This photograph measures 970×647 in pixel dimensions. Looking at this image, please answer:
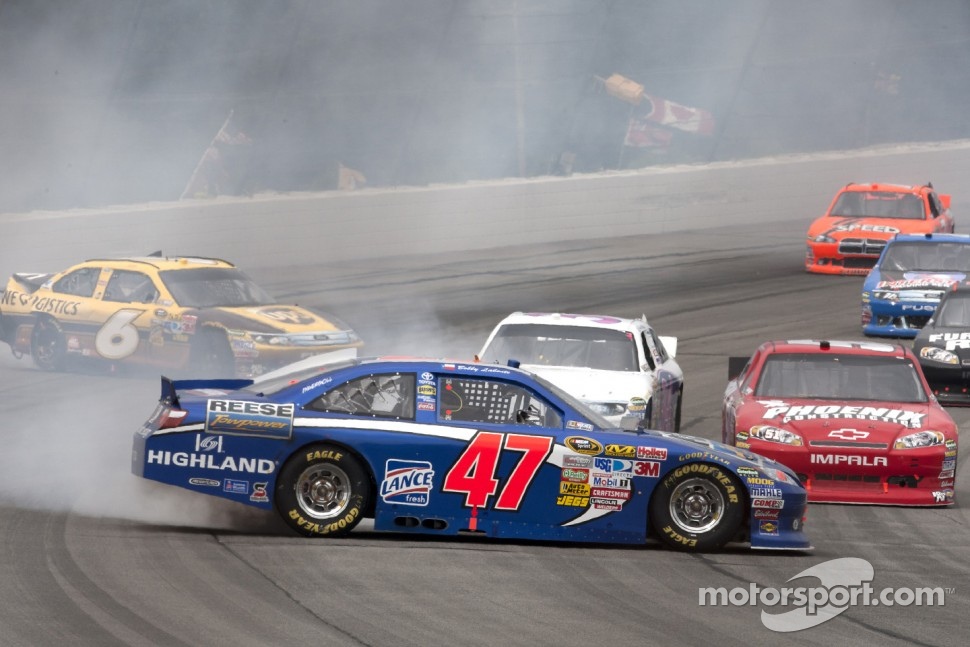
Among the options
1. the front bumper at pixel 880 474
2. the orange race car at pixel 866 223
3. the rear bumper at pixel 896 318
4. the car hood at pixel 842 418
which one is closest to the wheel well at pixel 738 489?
the front bumper at pixel 880 474

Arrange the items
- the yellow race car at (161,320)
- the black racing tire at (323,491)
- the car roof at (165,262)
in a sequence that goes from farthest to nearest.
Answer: the car roof at (165,262) < the yellow race car at (161,320) < the black racing tire at (323,491)

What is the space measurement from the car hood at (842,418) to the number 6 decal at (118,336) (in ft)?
22.2

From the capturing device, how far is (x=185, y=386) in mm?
9273

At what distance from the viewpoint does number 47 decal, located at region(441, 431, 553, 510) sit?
28.0 feet

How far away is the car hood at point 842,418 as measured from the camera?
34.7 ft

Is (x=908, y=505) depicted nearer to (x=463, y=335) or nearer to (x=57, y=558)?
(x=57, y=558)

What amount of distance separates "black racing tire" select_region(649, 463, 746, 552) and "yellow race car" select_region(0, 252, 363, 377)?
22.1 feet

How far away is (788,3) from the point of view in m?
30.1

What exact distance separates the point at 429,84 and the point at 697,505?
18146 mm

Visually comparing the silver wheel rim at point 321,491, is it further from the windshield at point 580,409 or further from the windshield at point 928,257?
the windshield at point 928,257

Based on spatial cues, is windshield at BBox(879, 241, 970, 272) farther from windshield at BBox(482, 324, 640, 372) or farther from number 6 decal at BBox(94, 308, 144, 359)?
number 6 decal at BBox(94, 308, 144, 359)

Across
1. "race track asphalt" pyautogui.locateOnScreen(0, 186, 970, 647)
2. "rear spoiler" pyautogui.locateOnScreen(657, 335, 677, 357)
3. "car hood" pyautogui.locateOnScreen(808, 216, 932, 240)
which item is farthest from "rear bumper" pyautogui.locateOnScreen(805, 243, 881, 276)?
"race track asphalt" pyautogui.locateOnScreen(0, 186, 970, 647)

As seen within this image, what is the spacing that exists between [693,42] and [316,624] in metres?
23.8

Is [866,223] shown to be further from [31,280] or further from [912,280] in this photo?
[31,280]
